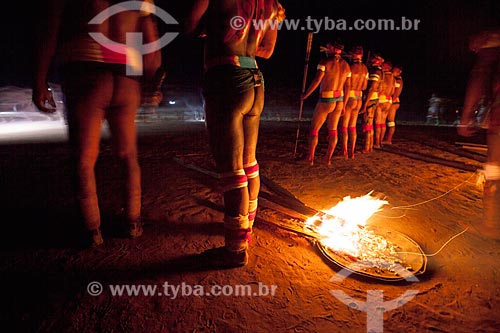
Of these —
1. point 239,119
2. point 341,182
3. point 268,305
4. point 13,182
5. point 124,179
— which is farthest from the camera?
point 341,182

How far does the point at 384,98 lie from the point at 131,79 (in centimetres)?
785

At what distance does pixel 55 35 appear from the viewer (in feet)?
7.17

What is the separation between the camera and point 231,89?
2.24 meters

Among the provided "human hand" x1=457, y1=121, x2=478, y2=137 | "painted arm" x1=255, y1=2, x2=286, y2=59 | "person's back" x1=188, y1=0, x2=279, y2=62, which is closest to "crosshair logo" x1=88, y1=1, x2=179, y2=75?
"person's back" x1=188, y1=0, x2=279, y2=62

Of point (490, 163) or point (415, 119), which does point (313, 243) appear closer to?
point (490, 163)

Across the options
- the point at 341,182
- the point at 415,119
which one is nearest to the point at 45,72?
the point at 341,182

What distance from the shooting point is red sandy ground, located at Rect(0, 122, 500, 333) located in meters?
1.82

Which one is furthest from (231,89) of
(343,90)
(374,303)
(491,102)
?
(343,90)

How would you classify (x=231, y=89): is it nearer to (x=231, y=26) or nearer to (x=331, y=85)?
(x=231, y=26)

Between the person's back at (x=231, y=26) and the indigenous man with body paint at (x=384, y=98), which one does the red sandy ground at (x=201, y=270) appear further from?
the indigenous man with body paint at (x=384, y=98)

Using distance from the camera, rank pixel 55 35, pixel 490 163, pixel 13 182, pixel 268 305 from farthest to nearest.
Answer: pixel 13 182
pixel 490 163
pixel 55 35
pixel 268 305

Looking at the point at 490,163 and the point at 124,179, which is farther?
the point at 490,163

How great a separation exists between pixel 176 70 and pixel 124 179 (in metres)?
28.3

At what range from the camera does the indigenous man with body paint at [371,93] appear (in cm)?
708
